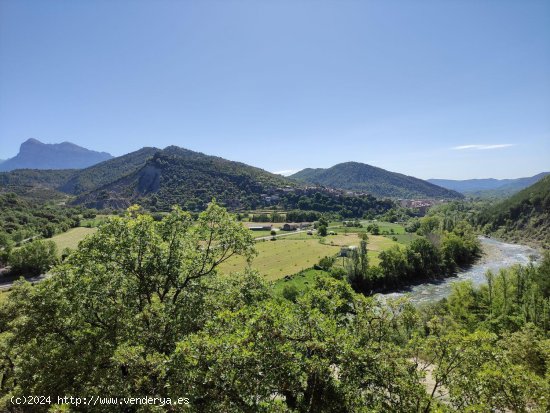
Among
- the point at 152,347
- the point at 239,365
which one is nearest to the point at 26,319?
the point at 152,347

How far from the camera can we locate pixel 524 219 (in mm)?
127938

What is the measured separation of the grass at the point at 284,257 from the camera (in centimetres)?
7331

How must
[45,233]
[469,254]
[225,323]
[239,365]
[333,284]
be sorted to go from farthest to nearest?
[45,233] < [469,254] < [333,284] < [225,323] < [239,365]

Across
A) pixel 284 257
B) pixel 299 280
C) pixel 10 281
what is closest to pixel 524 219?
pixel 284 257

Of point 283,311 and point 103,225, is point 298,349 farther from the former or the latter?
point 103,225

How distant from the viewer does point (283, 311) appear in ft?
35.8

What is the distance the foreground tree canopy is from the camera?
885 cm

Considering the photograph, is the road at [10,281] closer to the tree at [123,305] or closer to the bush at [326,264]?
the bush at [326,264]

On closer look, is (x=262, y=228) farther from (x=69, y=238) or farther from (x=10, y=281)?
(x=10, y=281)

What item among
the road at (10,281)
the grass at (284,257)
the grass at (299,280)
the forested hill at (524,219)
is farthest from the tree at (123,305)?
the forested hill at (524,219)

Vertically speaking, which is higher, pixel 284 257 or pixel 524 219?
pixel 524 219

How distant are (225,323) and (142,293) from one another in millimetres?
5236

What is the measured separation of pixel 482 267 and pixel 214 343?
97.5m

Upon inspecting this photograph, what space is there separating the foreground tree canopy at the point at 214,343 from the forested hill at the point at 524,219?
124 meters
